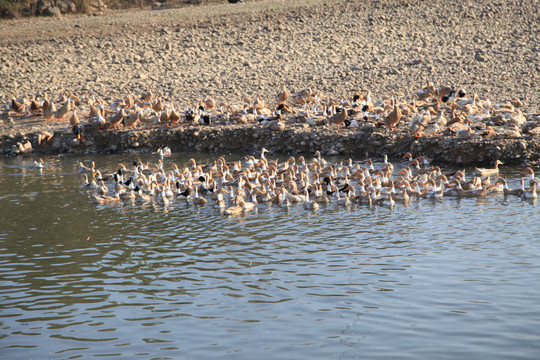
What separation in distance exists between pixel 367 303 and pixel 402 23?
24984mm

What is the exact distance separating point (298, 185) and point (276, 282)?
21.1 feet

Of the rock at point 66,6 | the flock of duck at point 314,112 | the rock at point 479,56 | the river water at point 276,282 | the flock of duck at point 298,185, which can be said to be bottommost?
the river water at point 276,282

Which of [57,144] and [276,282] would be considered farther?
[57,144]

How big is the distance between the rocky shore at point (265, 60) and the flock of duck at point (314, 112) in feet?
1.36

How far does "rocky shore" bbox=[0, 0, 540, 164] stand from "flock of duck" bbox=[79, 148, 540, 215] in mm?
3398

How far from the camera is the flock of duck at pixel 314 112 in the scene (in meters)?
20.2

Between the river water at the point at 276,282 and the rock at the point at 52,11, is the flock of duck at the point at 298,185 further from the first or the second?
the rock at the point at 52,11

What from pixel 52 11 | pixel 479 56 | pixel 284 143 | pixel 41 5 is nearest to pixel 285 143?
pixel 284 143

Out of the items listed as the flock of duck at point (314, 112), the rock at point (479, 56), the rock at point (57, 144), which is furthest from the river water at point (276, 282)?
the rock at point (479, 56)

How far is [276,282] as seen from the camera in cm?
1015

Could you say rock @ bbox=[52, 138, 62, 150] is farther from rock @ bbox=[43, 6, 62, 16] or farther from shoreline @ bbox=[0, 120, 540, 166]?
rock @ bbox=[43, 6, 62, 16]

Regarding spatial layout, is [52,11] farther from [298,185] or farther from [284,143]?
[298,185]

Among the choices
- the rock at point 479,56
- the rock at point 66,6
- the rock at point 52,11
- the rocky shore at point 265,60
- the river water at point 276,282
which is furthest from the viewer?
the rock at point 66,6

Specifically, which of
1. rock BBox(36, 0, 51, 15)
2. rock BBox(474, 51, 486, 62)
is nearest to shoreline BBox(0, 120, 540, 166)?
rock BBox(474, 51, 486, 62)
